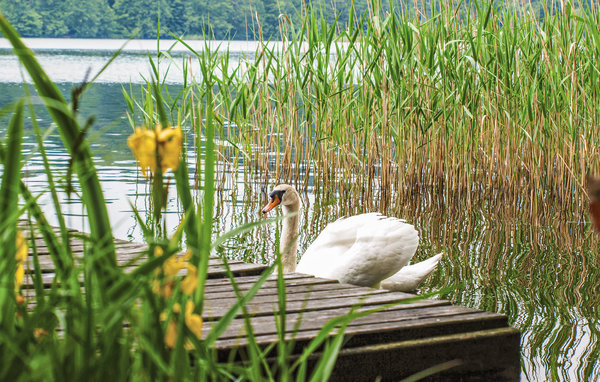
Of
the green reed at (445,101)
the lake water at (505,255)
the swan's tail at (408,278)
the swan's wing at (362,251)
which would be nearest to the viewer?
the lake water at (505,255)

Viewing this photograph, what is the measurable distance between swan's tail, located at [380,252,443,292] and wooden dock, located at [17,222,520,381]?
1663mm

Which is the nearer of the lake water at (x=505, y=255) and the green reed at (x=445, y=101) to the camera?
the lake water at (x=505, y=255)

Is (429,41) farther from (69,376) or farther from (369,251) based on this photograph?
(69,376)

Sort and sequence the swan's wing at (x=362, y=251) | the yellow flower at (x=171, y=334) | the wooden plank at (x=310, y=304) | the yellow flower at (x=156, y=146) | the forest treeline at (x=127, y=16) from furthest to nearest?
the forest treeline at (x=127, y=16) → the swan's wing at (x=362, y=251) → the wooden plank at (x=310, y=304) → the yellow flower at (x=171, y=334) → the yellow flower at (x=156, y=146)

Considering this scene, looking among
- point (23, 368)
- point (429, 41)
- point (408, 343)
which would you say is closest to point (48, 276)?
point (408, 343)

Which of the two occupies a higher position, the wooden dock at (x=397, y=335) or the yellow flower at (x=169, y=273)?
the yellow flower at (x=169, y=273)

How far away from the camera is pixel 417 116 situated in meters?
6.77

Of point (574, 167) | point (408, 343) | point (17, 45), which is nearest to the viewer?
point (17, 45)

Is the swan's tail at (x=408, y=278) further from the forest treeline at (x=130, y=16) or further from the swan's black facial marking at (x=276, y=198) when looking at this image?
the forest treeline at (x=130, y=16)

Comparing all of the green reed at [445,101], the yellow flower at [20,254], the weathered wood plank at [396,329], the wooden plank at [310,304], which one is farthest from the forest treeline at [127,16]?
the yellow flower at [20,254]

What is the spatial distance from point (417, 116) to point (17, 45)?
19.2 feet

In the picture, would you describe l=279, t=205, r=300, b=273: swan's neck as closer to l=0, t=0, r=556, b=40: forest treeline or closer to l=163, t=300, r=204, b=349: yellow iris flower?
l=163, t=300, r=204, b=349: yellow iris flower

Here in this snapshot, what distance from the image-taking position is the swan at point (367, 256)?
4.27 meters

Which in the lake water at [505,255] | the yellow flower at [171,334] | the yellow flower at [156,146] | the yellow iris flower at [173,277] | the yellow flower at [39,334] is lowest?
the lake water at [505,255]
